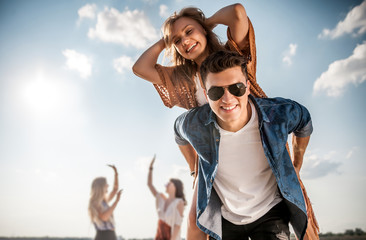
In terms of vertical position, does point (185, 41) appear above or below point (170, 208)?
above

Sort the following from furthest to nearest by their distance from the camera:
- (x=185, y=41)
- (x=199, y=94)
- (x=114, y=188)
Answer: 1. (x=114, y=188)
2. (x=199, y=94)
3. (x=185, y=41)

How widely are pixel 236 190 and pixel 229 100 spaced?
693mm

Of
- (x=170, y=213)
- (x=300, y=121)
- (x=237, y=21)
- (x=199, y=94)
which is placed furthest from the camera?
(x=170, y=213)

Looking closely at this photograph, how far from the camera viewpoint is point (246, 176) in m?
2.15

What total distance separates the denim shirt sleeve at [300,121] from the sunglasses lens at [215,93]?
539mm

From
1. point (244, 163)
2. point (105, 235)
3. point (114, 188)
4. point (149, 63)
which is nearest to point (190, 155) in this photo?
point (244, 163)

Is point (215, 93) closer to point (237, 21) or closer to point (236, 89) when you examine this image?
point (236, 89)

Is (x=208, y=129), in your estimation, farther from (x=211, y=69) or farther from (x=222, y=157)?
(x=211, y=69)

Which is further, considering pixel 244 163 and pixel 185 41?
pixel 185 41

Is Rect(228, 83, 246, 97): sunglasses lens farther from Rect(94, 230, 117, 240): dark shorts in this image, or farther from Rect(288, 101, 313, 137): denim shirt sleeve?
Rect(94, 230, 117, 240): dark shorts

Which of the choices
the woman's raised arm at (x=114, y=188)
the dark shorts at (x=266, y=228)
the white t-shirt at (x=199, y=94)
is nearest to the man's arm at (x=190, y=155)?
the white t-shirt at (x=199, y=94)

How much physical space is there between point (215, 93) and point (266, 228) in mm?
1085

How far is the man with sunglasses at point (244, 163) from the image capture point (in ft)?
6.91

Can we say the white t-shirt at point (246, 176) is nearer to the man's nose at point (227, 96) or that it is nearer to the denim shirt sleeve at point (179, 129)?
the man's nose at point (227, 96)
